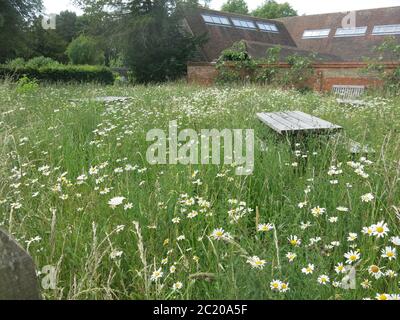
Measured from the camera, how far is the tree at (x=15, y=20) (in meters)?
19.8

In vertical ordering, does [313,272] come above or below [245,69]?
below

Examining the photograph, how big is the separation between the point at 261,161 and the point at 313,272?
73.3 inches

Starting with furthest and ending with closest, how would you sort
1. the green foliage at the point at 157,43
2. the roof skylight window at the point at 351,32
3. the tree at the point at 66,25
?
the tree at the point at 66,25 < the roof skylight window at the point at 351,32 < the green foliage at the point at 157,43

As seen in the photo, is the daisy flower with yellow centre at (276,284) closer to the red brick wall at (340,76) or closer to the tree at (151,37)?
the red brick wall at (340,76)

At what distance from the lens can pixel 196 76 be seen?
2053cm

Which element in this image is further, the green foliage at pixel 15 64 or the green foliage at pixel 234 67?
the green foliage at pixel 15 64

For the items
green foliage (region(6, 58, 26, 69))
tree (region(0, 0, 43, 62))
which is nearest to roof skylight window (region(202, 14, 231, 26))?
tree (region(0, 0, 43, 62))

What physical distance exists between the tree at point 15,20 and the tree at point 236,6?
40645 millimetres

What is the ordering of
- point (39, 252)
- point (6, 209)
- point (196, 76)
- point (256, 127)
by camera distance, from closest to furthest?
point (39, 252), point (6, 209), point (256, 127), point (196, 76)

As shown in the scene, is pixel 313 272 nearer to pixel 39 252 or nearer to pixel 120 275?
pixel 120 275

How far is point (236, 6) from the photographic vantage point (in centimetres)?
5809

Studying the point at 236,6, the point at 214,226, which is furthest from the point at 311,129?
the point at 236,6

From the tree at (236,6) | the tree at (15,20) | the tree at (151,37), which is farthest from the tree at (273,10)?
the tree at (15,20)

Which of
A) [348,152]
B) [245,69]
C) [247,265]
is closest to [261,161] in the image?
[348,152]
